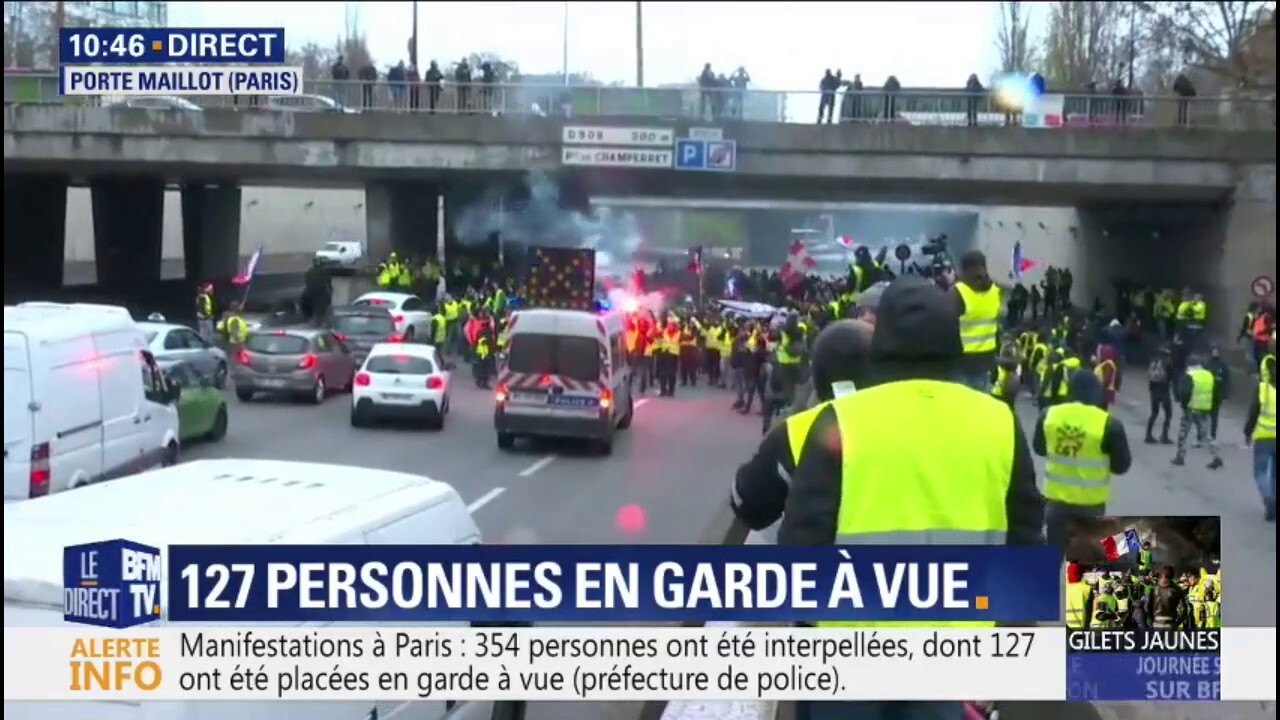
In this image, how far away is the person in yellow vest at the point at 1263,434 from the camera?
11.2 meters

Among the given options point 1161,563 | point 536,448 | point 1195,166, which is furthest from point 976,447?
point 1195,166

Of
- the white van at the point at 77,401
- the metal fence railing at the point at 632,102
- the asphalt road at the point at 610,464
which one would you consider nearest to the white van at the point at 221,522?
the metal fence railing at the point at 632,102

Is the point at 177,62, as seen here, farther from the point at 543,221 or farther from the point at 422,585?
the point at 543,221

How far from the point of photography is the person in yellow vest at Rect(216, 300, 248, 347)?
27.5 ft

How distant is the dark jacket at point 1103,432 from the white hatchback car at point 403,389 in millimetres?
4762

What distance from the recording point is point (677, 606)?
13.8 ft

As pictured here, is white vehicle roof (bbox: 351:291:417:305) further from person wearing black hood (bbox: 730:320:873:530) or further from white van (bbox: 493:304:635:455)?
person wearing black hood (bbox: 730:320:873:530)

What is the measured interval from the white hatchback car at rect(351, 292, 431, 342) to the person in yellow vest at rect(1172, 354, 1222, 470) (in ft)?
21.9

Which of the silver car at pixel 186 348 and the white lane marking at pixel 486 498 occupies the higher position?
the silver car at pixel 186 348

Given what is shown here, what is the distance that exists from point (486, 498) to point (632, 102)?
192 inches

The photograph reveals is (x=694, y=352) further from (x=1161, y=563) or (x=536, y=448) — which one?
(x=1161, y=563)

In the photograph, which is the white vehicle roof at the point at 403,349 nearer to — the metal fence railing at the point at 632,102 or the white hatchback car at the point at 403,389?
the white hatchback car at the point at 403,389

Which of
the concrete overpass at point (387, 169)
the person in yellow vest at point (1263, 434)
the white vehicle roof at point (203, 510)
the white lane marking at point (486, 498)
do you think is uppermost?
the concrete overpass at point (387, 169)

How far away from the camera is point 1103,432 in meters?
7.16
